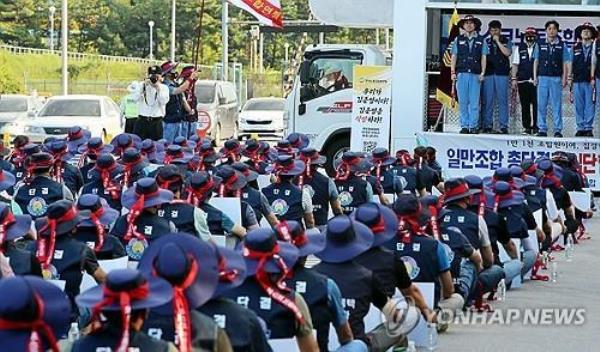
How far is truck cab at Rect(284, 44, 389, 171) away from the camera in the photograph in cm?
2511

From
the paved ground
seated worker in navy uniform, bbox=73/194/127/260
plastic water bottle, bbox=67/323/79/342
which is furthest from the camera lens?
the paved ground

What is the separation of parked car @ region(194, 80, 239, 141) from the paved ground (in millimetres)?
20750

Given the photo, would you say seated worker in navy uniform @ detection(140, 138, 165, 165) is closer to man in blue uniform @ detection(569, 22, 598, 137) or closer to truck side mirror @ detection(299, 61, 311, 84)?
truck side mirror @ detection(299, 61, 311, 84)

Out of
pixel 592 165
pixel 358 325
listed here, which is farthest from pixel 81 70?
pixel 358 325

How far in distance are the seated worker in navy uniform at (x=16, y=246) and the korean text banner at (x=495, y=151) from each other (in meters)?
13.3

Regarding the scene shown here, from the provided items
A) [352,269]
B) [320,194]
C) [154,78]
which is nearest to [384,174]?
[320,194]

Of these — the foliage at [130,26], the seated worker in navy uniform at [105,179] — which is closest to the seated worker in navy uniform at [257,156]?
the seated worker in navy uniform at [105,179]

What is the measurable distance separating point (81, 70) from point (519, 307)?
5577 cm

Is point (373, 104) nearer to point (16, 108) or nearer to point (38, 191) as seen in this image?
point (38, 191)

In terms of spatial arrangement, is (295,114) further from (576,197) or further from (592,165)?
(576,197)

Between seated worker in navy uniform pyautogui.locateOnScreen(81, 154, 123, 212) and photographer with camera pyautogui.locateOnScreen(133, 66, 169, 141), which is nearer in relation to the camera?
seated worker in navy uniform pyautogui.locateOnScreen(81, 154, 123, 212)

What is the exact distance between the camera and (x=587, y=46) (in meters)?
22.6

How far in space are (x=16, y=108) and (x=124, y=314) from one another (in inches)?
1228

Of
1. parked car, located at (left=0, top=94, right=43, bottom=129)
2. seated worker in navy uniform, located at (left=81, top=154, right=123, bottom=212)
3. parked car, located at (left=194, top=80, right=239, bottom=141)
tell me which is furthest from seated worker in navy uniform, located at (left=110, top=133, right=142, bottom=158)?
parked car, located at (left=0, top=94, right=43, bottom=129)
